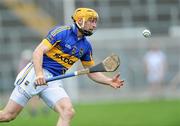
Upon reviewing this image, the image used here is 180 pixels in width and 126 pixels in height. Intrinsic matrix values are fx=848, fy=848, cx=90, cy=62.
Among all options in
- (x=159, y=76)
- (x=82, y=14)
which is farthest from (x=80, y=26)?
(x=159, y=76)

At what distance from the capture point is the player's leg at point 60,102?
463 inches

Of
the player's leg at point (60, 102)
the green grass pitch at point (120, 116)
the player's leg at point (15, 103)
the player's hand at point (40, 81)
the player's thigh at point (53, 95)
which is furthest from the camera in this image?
the green grass pitch at point (120, 116)

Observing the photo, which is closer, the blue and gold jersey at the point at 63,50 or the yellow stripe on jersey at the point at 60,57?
the blue and gold jersey at the point at 63,50

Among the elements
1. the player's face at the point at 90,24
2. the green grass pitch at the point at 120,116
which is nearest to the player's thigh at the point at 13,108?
the player's face at the point at 90,24

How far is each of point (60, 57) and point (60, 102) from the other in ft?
2.32

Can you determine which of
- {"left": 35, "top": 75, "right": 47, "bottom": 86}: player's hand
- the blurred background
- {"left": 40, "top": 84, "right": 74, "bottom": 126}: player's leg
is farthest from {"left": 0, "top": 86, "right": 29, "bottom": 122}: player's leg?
the blurred background

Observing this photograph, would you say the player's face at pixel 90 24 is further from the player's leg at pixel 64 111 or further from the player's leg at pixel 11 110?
the player's leg at pixel 11 110

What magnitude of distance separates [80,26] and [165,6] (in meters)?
19.0

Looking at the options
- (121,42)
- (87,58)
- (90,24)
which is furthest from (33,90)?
(121,42)

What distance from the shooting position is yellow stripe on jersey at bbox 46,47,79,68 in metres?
12.3

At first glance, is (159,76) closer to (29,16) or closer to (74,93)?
(74,93)

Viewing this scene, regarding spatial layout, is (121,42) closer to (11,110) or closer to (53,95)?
(11,110)

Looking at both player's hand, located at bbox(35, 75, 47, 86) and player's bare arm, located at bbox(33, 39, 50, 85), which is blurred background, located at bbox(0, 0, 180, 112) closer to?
player's bare arm, located at bbox(33, 39, 50, 85)

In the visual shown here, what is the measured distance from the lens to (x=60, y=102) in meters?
12.0
